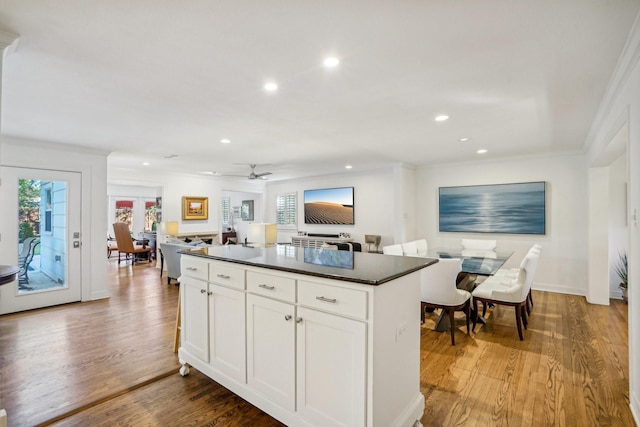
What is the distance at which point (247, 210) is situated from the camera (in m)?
11.3

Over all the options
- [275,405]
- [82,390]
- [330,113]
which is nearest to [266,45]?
[330,113]

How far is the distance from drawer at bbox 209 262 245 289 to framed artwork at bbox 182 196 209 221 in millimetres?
5755

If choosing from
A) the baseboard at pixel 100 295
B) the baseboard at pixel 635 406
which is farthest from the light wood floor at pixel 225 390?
the baseboard at pixel 100 295

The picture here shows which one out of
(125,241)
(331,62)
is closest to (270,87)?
(331,62)

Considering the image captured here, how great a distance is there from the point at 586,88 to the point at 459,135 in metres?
1.56

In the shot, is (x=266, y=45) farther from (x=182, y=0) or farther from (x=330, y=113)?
(x=330, y=113)

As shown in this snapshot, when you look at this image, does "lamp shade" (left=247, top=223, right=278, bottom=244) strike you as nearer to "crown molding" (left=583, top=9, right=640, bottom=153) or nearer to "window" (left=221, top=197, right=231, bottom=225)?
"crown molding" (left=583, top=9, right=640, bottom=153)

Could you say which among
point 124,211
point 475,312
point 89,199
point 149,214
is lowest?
point 475,312

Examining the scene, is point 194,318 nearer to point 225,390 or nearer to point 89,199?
point 225,390

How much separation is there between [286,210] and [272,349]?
23.2 ft

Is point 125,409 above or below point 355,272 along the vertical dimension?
below

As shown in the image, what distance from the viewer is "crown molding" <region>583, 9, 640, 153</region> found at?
1.83m

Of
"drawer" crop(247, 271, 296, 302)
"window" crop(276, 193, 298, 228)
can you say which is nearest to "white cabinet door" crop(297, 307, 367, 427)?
"drawer" crop(247, 271, 296, 302)

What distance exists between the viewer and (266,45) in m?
1.95
